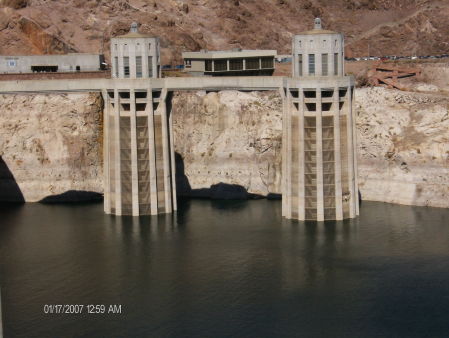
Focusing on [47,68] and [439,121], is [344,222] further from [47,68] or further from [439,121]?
[47,68]

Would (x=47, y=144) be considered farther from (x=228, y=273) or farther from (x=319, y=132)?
(x=228, y=273)

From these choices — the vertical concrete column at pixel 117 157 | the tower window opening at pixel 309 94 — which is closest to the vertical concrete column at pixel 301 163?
the tower window opening at pixel 309 94

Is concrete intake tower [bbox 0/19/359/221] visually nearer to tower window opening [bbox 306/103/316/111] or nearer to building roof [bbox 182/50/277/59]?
tower window opening [bbox 306/103/316/111]

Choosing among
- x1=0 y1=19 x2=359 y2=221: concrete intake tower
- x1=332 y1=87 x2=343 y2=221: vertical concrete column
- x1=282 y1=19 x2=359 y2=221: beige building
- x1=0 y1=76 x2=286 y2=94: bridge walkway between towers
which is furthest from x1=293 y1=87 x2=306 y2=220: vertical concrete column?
x1=0 y1=76 x2=286 y2=94: bridge walkway between towers

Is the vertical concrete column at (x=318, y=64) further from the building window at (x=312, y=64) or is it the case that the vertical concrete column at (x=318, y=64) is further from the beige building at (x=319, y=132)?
the building window at (x=312, y=64)

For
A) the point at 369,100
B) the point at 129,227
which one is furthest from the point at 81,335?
the point at 369,100
